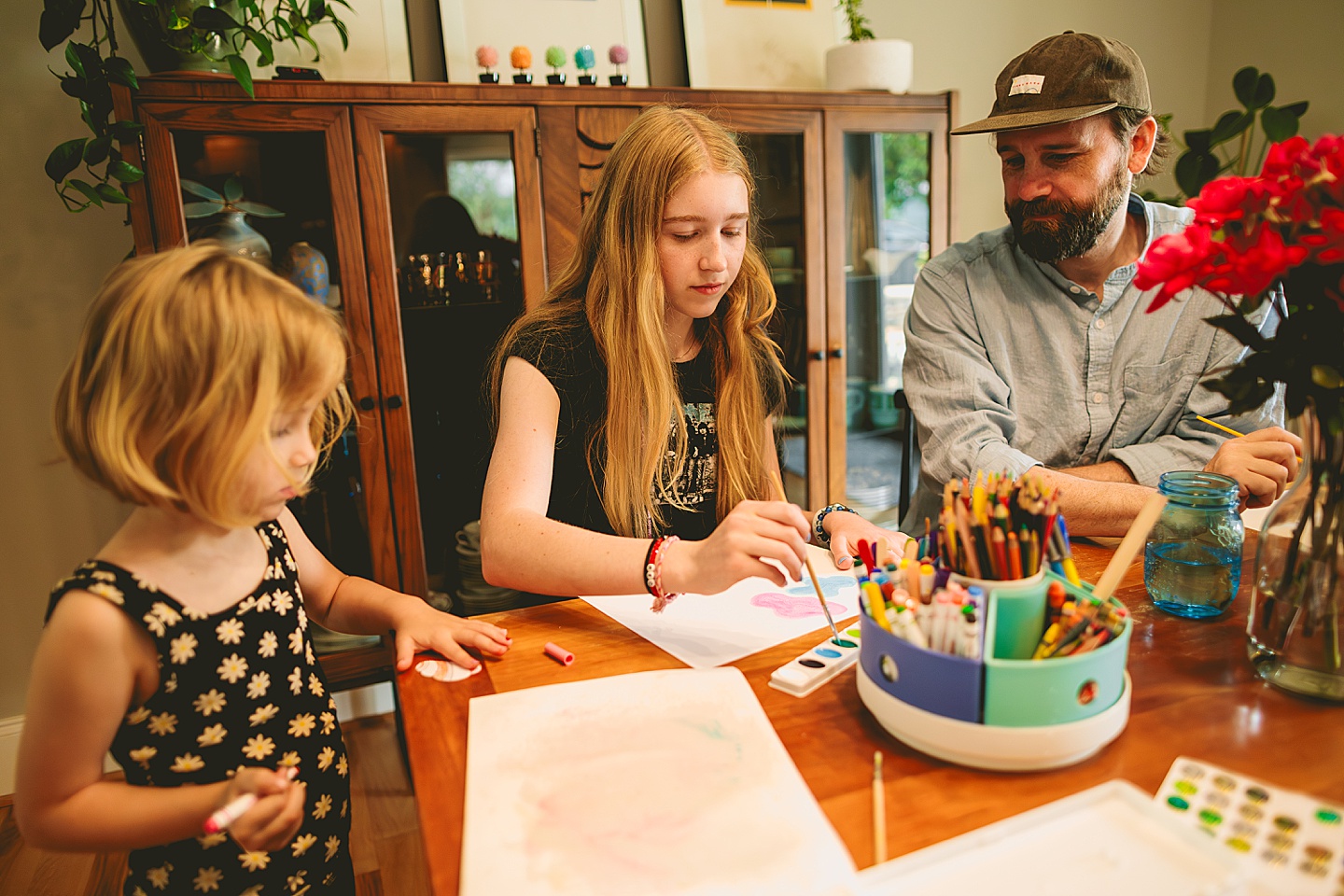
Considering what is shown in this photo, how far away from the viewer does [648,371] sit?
1.32 m

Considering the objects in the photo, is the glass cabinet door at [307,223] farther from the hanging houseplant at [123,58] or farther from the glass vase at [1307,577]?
the glass vase at [1307,577]

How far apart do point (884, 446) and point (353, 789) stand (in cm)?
187

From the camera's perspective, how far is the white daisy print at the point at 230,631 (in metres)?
0.82

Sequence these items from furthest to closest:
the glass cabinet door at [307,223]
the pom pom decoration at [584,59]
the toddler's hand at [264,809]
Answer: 1. the pom pom decoration at [584,59]
2. the glass cabinet door at [307,223]
3. the toddler's hand at [264,809]

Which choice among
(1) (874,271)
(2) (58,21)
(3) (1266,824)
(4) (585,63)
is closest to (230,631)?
(3) (1266,824)

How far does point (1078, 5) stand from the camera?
312cm

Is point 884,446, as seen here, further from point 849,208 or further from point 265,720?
point 265,720

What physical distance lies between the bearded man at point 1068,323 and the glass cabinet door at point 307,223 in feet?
4.27

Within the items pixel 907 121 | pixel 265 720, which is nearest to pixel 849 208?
pixel 907 121

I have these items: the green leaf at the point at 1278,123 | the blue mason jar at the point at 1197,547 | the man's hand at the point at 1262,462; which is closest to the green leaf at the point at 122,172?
the blue mason jar at the point at 1197,547

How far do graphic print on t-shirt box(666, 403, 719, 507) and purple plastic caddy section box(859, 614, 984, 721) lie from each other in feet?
2.29

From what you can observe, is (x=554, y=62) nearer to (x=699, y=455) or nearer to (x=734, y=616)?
(x=699, y=455)

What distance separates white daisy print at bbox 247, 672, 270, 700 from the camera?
0.85 metres

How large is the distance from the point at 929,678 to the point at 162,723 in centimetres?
70
